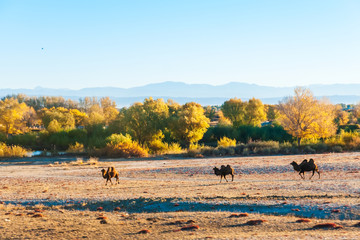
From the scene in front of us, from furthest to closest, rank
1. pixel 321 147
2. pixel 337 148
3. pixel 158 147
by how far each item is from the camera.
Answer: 1. pixel 158 147
2. pixel 321 147
3. pixel 337 148

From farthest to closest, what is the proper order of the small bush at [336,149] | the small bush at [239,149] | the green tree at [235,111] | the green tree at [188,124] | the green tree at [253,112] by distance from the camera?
the green tree at [235,111] < the green tree at [253,112] < the green tree at [188,124] < the small bush at [239,149] < the small bush at [336,149]

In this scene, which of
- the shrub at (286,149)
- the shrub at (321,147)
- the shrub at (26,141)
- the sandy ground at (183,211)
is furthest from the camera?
the shrub at (26,141)

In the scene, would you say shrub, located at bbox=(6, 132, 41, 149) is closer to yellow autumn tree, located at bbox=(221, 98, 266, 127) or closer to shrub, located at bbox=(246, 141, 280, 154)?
shrub, located at bbox=(246, 141, 280, 154)

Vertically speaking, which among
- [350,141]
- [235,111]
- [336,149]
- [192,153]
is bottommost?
[192,153]

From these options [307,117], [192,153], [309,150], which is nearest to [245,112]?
[307,117]

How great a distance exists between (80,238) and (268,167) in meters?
17.7

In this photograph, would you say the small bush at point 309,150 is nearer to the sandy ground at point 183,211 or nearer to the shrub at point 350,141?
the shrub at point 350,141

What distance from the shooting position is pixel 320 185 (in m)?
15.3

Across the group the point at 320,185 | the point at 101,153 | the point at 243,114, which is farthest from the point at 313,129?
the point at 243,114

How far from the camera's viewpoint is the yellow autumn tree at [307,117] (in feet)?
131

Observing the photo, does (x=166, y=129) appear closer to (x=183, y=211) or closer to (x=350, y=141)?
(x=350, y=141)

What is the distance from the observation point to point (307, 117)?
132ft

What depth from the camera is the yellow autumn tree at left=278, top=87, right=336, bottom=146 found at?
40.0 m

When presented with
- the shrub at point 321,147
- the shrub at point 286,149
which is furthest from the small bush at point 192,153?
the shrub at point 321,147
